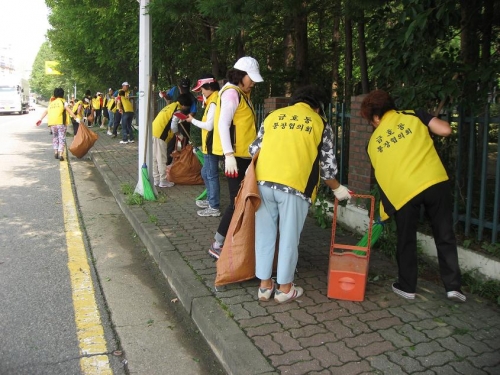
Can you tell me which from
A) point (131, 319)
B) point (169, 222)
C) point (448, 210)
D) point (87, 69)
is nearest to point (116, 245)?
point (169, 222)

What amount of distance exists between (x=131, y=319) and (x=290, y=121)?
1.96m

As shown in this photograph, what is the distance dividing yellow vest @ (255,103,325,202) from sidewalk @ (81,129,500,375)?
36.8 inches

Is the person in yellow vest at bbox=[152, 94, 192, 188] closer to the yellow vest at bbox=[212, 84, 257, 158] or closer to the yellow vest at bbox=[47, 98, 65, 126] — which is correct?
the yellow vest at bbox=[212, 84, 257, 158]

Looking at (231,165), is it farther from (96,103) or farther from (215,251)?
(96,103)

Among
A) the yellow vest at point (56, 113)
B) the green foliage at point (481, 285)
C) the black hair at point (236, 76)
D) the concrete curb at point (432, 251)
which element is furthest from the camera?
the yellow vest at point (56, 113)

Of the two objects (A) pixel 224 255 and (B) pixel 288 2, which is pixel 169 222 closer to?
(A) pixel 224 255

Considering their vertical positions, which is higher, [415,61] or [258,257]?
[415,61]

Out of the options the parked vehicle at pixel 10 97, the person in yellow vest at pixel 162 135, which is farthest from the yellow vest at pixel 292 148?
the parked vehicle at pixel 10 97

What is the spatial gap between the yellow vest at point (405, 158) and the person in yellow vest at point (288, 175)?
14.2 inches

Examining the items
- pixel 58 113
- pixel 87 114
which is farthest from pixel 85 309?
pixel 87 114

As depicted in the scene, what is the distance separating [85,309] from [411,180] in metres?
2.75

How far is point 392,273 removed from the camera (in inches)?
182

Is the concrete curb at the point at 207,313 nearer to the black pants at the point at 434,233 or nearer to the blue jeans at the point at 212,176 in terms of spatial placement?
the blue jeans at the point at 212,176

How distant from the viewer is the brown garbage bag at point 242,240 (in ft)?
12.7
